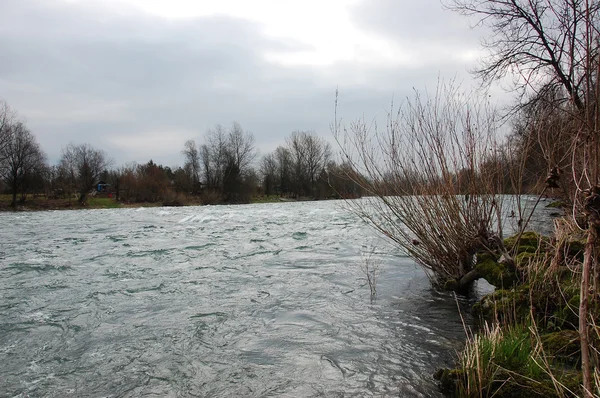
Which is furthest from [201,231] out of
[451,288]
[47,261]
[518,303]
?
[518,303]

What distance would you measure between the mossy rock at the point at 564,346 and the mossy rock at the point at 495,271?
160cm

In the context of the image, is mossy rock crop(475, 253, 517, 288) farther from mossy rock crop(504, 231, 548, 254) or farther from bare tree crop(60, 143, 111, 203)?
bare tree crop(60, 143, 111, 203)

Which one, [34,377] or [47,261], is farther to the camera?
[47,261]

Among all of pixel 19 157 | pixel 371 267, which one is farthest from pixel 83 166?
pixel 371 267

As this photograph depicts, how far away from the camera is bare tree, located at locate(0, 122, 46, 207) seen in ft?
153

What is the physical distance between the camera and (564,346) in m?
3.74

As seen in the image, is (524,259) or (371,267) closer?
(524,259)

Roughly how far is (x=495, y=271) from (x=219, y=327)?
4275 mm

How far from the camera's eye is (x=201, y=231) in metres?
17.6

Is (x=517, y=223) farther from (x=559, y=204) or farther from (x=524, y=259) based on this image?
(x=559, y=204)

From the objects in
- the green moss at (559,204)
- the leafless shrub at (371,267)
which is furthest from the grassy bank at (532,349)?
the leafless shrub at (371,267)

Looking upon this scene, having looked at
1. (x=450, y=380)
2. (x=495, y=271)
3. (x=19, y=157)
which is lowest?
(x=450, y=380)

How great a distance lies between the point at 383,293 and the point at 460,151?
9.88 ft

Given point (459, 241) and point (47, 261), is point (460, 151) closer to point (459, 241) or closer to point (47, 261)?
point (459, 241)
